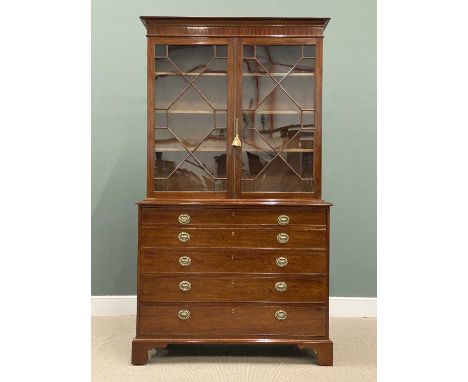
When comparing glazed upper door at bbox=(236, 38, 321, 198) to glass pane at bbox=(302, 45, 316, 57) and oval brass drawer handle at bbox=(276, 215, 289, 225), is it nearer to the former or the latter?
glass pane at bbox=(302, 45, 316, 57)

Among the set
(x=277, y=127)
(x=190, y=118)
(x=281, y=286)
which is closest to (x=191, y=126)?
(x=190, y=118)

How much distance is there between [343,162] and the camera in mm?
3582

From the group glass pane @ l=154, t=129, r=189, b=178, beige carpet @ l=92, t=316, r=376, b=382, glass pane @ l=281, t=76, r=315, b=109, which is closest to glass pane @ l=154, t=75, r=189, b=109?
glass pane @ l=154, t=129, r=189, b=178

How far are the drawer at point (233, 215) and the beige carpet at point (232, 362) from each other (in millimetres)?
761

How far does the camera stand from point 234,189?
2.81m

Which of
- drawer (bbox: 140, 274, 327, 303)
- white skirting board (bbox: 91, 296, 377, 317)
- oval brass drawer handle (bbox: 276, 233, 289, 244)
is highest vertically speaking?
oval brass drawer handle (bbox: 276, 233, 289, 244)

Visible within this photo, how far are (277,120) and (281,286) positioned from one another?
0.94m

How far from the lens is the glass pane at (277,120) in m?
2.82

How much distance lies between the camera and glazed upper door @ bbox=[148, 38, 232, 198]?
280 centimetres

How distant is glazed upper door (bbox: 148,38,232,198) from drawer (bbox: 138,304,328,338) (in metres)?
0.63

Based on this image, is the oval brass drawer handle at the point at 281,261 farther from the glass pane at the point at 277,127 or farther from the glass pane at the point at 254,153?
the glass pane at the point at 277,127

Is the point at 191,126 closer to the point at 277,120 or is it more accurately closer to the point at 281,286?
the point at 277,120
